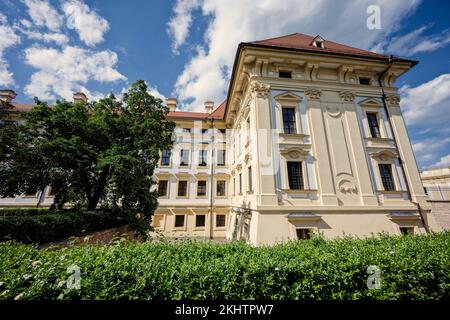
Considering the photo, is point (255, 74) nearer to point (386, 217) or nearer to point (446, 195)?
point (386, 217)

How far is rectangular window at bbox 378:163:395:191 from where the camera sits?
1081 centimetres

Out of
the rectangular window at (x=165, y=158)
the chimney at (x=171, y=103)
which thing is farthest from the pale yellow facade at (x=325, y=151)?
the chimney at (x=171, y=103)

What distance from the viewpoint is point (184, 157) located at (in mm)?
20094

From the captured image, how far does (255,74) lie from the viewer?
36.7 feet

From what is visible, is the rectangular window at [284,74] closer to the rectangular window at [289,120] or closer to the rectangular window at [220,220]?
the rectangular window at [289,120]

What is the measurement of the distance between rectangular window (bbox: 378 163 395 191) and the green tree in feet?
47.8

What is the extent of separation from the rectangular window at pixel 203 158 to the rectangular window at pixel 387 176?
602 inches

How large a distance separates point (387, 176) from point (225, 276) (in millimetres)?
13344

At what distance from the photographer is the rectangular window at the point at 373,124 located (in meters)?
11.8

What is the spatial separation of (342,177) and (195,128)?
15.8m

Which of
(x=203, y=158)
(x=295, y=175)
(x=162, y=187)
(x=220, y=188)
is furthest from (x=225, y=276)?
(x=203, y=158)
